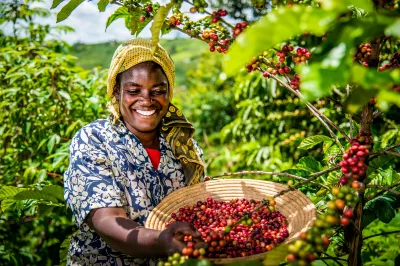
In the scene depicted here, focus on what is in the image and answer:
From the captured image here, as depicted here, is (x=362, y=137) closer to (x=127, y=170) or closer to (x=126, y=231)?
(x=126, y=231)

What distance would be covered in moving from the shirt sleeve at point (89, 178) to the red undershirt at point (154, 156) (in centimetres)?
25

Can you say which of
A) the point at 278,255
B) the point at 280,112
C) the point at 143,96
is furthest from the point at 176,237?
the point at 280,112

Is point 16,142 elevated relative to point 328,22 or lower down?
elevated

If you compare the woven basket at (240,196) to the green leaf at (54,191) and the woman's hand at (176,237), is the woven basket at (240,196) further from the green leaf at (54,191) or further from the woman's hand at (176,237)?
the green leaf at (54,191)

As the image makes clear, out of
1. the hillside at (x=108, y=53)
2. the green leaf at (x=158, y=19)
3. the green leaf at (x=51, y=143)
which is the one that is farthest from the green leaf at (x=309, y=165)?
the hillside at (x=108, y=53)

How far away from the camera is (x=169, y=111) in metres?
2.06

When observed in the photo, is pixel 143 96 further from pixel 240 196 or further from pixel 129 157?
pixel 240 196

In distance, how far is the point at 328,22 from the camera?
71cm

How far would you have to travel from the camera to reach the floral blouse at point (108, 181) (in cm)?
163

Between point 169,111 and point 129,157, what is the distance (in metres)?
0.34

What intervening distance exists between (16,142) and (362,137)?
252cm

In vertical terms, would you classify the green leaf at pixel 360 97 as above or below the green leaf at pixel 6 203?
below

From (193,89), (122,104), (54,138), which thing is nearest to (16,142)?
(54,138)

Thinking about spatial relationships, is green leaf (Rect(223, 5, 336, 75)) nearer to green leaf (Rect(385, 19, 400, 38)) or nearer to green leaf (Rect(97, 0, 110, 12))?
green leaf (Rect(385, 19, 400, 38))
